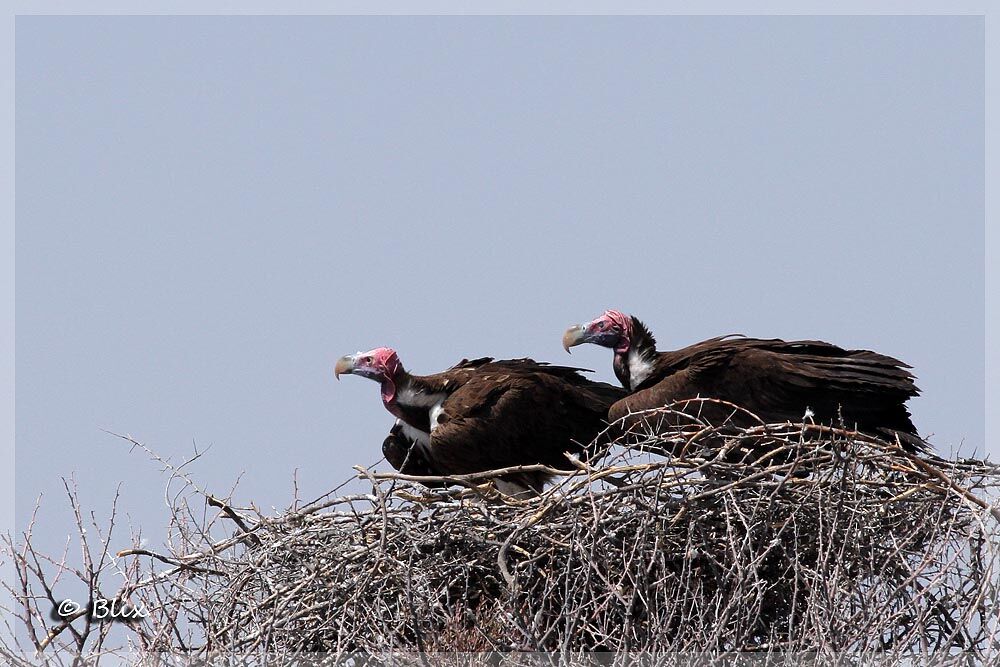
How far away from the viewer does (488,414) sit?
10.8 m

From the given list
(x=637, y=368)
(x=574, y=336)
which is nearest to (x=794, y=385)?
(x=637, y=368)

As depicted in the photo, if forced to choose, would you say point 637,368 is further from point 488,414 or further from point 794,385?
point 794,385

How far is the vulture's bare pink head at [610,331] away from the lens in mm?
10938

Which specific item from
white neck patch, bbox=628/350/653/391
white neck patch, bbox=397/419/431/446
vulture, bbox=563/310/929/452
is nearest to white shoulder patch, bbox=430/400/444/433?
white neck patch, bbox=397/419/431/446

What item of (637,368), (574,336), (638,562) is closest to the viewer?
(638,562)

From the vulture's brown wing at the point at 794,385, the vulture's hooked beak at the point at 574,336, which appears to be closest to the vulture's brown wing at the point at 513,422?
the vulture's hooked beak at the point at 574,336

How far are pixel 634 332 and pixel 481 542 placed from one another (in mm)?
2741

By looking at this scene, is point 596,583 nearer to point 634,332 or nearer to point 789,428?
point 789,428

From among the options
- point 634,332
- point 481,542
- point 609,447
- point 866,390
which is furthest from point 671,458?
point 634,332

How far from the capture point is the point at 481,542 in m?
8.64

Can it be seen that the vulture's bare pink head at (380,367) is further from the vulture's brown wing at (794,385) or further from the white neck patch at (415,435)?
the vulture's brown wing at (794,385)

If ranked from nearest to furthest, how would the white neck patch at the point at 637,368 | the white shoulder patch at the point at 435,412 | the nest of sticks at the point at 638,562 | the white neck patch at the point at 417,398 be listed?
the nest of sticks at the point at 638,562 < the white neck patch at the point at 637,368 < the white shoulder patch at the point at 435,412 < the white neck patch at the point at 417,398

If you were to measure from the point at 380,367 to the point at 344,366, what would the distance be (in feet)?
1.21

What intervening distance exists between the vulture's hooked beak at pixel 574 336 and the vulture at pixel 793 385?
818 mm
